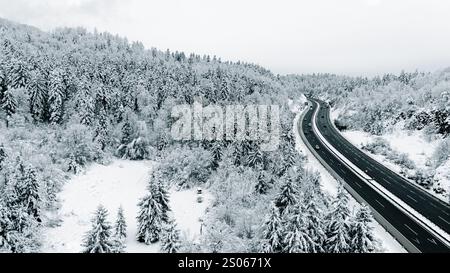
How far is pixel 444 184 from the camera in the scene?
51.0m

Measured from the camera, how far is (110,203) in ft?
171

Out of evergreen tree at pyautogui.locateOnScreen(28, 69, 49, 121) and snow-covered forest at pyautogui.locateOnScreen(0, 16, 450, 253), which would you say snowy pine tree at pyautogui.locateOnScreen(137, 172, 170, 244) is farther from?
evergreen tree at pyautogui.locateOnScreen(28, 69, 49, 121)

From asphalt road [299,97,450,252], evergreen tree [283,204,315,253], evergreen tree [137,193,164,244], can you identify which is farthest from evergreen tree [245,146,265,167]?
evergreen tree [283,204,315,253]

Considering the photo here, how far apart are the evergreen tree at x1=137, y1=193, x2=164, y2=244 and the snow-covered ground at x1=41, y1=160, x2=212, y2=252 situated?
0.96m

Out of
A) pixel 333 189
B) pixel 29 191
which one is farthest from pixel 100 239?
pixel 333 189

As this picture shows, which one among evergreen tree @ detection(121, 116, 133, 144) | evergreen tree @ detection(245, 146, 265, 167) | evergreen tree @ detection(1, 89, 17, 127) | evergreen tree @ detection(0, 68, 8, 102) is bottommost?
evergreen tree @ detection(245, 146, 265, 167)

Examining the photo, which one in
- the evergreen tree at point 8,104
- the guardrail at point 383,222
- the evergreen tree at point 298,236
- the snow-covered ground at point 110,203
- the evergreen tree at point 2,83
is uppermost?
the evergreen tree at point 2,83

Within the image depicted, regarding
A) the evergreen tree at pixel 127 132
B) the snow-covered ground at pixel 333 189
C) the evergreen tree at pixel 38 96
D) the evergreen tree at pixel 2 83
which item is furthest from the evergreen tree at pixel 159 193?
the evergreen tree at pixel 2 83

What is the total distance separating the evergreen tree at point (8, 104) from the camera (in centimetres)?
6875

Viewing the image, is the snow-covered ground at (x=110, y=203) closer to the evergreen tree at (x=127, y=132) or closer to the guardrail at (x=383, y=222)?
the evergreen tree at (x=127, y=132)

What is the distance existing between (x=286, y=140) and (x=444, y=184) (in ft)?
90.8

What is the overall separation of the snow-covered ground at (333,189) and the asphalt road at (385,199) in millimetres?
1672

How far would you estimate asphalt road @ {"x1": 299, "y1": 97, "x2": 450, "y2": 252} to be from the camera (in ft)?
122

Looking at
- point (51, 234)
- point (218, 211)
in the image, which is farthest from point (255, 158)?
point (51, 234)
